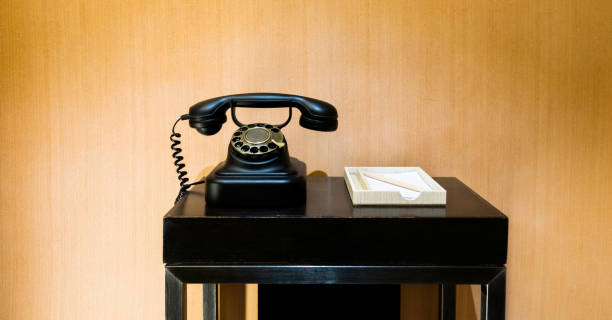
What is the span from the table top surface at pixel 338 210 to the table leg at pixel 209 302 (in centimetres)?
34

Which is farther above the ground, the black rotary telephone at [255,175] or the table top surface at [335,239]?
the black rotary telephone at [255,175]

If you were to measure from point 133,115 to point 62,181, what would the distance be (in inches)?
9.6

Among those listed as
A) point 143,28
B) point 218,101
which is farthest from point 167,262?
point 143,28

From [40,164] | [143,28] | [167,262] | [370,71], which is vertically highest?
[143,28]

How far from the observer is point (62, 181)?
3.70 ft

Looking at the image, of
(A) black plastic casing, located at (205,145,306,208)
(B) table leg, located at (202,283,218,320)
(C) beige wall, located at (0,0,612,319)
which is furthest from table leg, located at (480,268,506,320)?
(B) table leg, located at (202,283,218,320)

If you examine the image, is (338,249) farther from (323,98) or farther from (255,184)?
(323,98)

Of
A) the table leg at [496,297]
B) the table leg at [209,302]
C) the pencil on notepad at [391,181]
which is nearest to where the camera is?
the table leg at [496,297]

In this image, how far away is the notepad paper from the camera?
76 centimetres

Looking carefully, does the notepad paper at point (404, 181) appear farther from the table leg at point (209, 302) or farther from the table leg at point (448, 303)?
the table leg at point (209, 302)

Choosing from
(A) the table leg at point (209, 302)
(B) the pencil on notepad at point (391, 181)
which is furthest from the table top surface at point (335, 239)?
(A) the table leg at point (209, 302)

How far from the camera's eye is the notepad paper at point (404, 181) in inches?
30.1

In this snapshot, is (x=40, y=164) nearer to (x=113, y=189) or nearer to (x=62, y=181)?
(x=62, y=181)

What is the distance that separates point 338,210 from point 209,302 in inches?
19.9
